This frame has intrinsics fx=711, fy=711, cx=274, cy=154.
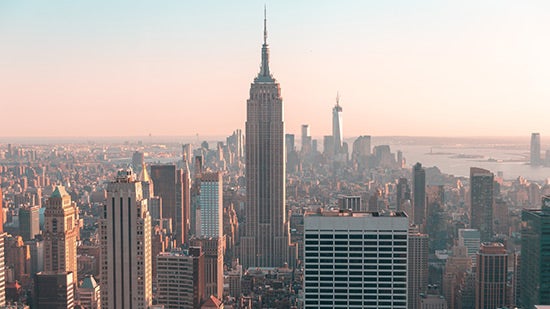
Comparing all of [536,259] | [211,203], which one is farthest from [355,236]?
[211,203]

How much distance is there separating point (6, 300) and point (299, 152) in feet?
51.0

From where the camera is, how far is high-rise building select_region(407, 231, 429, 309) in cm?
1581

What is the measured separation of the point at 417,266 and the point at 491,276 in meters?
1.78

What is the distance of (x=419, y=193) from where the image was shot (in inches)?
858

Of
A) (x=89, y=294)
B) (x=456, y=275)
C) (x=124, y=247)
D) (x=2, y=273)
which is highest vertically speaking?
(x=124, y=247)

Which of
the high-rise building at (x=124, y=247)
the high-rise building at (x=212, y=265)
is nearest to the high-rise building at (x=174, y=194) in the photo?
the high-rise building at (x=212, y=265)

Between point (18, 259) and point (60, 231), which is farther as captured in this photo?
point (60, 231)

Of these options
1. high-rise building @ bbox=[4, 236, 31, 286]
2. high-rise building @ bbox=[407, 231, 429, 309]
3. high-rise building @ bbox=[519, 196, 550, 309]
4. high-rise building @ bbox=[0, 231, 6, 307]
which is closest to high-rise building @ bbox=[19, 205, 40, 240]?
high-rise building @ bbox=[4, 236, 31, 286]

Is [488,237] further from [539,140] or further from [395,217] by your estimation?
A: [395,217]

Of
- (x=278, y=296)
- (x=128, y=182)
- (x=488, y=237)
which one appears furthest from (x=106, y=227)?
(x=488, y=237)

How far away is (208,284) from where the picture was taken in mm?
15891

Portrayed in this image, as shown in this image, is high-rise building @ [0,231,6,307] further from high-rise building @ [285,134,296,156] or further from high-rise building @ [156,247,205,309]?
high-rise building @ [285,134,296,156]

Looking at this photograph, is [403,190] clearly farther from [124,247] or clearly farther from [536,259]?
[124,247]

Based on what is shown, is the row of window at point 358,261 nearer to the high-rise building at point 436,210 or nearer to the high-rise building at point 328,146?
the high-rise building at point 436,210
